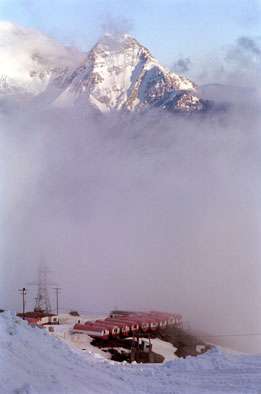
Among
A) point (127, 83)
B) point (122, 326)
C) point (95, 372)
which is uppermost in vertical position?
point (127, 83)

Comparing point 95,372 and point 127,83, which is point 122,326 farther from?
point 127,83

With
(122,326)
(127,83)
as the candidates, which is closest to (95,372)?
(122,326)

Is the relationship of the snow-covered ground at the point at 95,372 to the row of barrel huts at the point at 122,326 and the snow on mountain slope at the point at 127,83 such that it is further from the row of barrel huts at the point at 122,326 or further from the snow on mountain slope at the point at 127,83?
the snow on mountain slope at the point at 127,83

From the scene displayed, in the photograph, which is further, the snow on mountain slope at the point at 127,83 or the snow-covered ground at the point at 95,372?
the snow on mountain slope at the point at 127,83

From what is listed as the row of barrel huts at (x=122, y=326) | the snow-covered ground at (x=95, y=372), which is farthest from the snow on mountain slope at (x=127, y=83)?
the snow-covered ground at (x=95, y=372)

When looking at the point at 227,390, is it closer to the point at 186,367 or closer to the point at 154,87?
the point at 186,367

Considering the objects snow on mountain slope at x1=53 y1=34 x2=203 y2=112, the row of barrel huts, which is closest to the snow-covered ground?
the row of barrel huts
